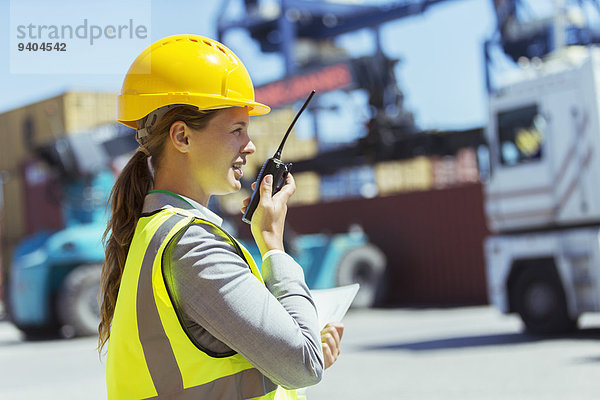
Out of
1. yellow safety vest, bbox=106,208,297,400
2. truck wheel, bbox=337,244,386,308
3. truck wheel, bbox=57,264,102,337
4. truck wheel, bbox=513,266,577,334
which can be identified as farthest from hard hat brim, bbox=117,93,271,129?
truck wheel, bbox=337,244,386,308

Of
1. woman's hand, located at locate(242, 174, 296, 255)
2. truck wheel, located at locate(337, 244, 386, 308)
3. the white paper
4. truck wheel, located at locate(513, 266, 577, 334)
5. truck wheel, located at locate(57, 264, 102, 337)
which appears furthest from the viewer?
truck wheel, located at locate(337, 244, 386, 308)

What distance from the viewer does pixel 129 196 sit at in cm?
191

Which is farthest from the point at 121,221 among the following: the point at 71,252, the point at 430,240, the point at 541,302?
the point at 430,240

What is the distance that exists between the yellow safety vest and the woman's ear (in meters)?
0.18

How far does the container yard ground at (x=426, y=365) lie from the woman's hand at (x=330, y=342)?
4.77m

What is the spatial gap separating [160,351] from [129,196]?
0.44m

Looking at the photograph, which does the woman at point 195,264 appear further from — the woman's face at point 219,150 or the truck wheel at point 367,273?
the truck wheel at point 367,273

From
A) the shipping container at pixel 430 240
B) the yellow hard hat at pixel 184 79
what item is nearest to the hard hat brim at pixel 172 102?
the yellow hard hat at pixel 184 79

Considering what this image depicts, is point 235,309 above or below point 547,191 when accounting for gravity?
below

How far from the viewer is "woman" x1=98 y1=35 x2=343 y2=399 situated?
1589 millimetres

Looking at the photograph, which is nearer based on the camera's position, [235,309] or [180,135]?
[235,309]

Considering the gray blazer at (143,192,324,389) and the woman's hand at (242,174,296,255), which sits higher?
the woman's hand at (242,174,296,255)

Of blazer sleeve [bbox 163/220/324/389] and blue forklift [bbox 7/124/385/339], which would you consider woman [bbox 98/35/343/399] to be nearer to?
blazer sleeve [bbox 163/220/324/389]

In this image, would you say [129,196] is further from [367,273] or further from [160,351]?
[367,273]
